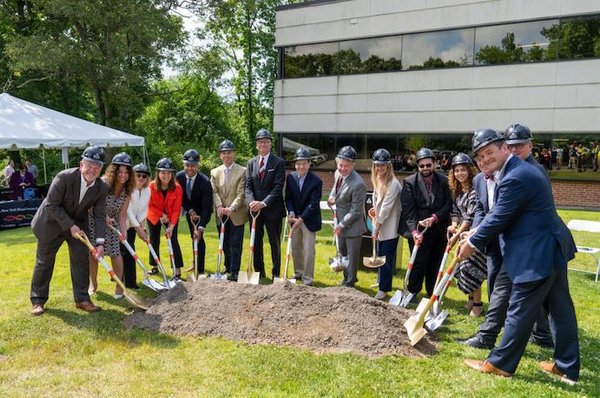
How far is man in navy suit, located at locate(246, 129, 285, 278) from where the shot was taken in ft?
21.5

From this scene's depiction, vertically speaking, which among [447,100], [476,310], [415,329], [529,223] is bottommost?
[476,310]

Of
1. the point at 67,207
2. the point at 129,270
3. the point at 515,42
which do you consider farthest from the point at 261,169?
the point at 515,42

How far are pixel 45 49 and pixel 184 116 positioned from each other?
16299 millimetres

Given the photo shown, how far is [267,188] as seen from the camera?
262 inches

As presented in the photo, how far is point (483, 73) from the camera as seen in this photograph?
1633 cm

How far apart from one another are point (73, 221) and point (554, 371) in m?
4.93

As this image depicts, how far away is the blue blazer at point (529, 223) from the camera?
3.62 meters

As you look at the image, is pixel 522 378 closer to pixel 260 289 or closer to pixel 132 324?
pixel 260 289

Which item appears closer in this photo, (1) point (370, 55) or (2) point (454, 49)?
(2) point (454, 49)

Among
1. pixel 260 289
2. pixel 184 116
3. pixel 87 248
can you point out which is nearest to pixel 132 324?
pixel 87 248

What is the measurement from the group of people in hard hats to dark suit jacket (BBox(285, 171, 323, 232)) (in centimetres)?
1

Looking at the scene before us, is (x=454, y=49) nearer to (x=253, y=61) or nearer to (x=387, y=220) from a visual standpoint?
(x=387, y=220)

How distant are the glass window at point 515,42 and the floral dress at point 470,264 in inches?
484

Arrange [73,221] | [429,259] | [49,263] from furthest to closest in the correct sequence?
[429,259], [49,263], [73,221]
